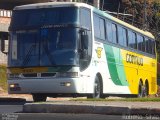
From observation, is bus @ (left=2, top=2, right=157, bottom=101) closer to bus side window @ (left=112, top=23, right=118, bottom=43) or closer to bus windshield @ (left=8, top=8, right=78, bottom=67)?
bus windshield @ (left=8, top=8, right=78, bottom=67)

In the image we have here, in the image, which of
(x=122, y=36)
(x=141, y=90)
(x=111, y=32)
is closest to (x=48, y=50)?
(x=111, y=32)

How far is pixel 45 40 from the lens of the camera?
19.2 m

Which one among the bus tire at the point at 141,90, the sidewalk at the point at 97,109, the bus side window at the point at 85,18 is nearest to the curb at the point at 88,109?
the sidewalk at the point at 97,109

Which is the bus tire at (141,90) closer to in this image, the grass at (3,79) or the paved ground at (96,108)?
the grass at (3,79)

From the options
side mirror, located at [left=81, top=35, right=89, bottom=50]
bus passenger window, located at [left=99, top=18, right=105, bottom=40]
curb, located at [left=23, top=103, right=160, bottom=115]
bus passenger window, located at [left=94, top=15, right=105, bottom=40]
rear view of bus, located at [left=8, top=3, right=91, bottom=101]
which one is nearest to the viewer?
curb, located at [left=23, top=103, right=160, bottom=115]

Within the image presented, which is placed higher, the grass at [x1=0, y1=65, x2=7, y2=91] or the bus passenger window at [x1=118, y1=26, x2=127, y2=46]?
the bus passenger window at [x1=118, y1=26, x2=127, y2=46]

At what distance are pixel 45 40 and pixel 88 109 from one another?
6606mm

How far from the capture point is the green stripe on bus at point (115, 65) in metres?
22.3

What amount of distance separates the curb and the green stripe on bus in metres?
8.46

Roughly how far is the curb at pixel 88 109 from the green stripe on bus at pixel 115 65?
846 cm

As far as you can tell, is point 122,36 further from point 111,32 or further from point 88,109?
point 88,109

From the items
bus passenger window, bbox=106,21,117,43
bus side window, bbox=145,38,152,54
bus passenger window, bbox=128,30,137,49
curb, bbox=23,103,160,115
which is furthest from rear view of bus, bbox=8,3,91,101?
bus side window, bbox=145,38,152,54

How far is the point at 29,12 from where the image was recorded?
1998 centimetres

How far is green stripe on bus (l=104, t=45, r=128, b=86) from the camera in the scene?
22344mm
